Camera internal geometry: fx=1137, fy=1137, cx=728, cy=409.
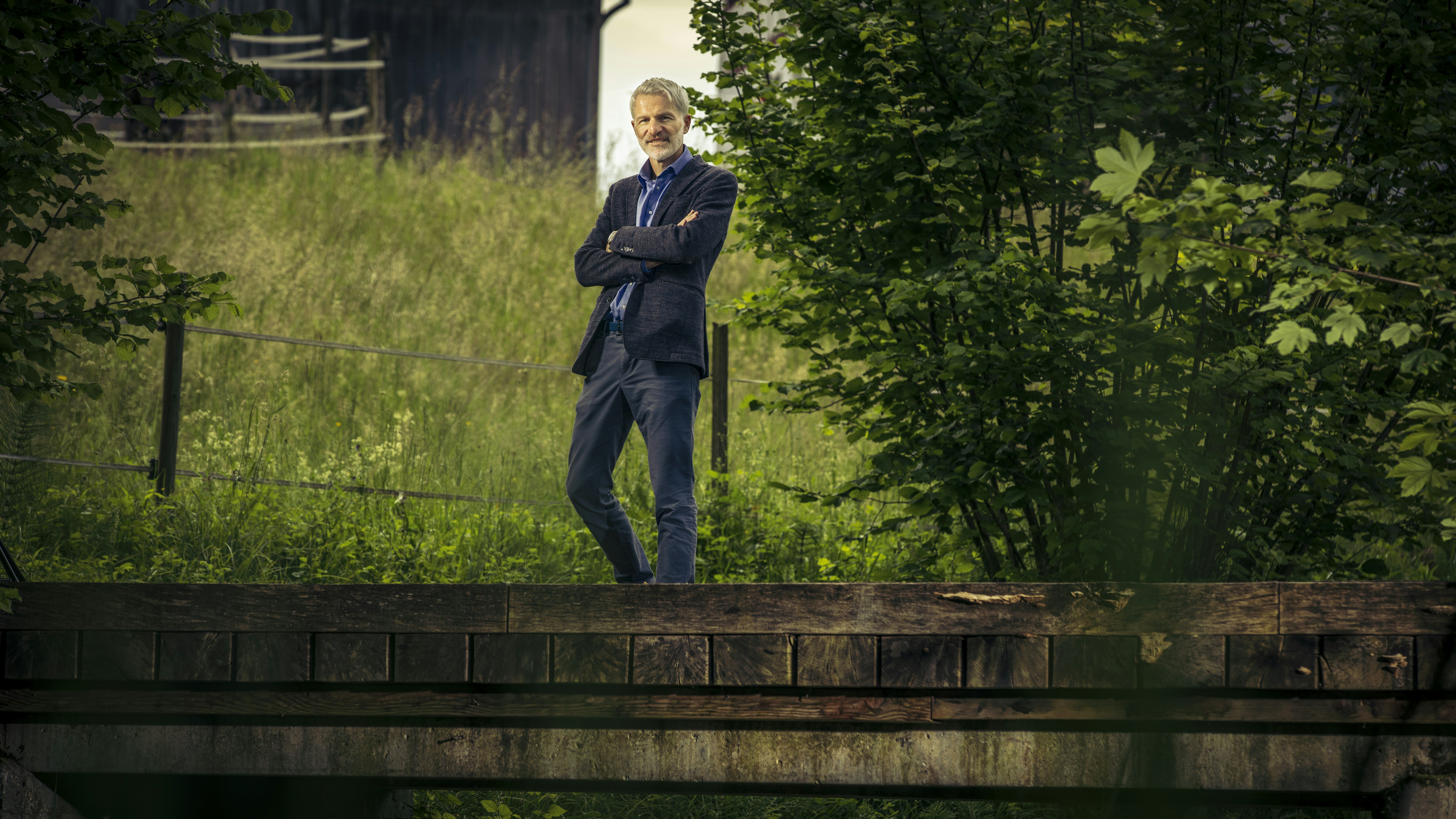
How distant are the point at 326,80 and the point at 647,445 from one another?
15.2 m

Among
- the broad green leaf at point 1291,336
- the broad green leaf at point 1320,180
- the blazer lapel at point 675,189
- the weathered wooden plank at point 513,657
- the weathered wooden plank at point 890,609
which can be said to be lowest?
the weathered wooden plank at point 513,657

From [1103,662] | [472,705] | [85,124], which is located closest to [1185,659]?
[1103,662]

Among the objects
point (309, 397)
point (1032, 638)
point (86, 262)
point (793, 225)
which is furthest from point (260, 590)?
point (309, 397)

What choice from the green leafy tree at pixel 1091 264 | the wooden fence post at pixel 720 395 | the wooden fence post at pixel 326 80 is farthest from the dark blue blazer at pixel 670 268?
the wooden fence post at pixel 326 80

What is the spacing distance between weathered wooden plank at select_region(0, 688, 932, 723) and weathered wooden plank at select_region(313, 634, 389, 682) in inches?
2.0

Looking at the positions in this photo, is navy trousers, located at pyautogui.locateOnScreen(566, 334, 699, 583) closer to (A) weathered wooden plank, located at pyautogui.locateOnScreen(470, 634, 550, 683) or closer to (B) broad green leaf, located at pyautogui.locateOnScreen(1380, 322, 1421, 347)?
(A) weathered wooden plank, located at pyautogui.locateOnScreen(470, 634, 550, 683)

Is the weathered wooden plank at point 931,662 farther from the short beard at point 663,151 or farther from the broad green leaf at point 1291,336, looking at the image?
the short beard at point 663,151

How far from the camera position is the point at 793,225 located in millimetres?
4316

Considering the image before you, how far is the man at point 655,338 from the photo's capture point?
367 centimetres

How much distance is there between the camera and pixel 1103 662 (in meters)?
2.80

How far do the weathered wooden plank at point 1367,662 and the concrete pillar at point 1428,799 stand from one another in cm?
23

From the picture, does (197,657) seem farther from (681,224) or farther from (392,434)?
(392,434)

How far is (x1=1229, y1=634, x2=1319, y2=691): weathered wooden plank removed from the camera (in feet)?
9.21

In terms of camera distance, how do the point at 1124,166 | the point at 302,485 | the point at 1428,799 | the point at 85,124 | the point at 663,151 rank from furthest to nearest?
the point at 302,485
the point at 663,151
the point at 85,124
the point at 1428,799
the point at 1124,166
